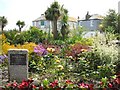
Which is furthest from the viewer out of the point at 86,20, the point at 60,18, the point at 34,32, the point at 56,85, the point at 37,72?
the point at 86,20

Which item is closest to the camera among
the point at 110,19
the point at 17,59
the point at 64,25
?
the point at 17,59

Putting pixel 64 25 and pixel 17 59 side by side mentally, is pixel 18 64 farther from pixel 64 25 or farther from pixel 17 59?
pixel 64 25

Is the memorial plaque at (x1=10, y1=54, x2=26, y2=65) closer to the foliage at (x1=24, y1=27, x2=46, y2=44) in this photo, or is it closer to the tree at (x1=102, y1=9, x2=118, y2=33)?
the foliage at (x1=24, y1=27, x2=46, y2=44)

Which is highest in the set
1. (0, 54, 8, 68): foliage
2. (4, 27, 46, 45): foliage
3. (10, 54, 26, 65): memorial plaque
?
(4, 27, 46, 45): foliage

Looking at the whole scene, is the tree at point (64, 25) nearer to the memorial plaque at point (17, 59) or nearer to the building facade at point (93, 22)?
the building facade at point (93, 22)

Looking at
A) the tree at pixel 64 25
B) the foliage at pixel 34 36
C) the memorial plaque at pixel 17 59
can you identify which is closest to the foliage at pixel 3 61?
the memorial plaque at pixel 17 59

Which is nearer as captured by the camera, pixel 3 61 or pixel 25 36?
pixel 3 61

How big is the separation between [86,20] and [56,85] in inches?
1860

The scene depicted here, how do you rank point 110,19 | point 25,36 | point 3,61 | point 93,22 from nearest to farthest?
point 3,61 < point 25,36 < point 110,19 < point 93,22

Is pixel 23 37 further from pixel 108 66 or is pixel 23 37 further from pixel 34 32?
pixel 108 66

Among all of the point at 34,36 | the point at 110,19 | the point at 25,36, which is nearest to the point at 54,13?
the point at 34,36

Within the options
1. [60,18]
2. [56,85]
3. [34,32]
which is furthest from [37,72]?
[60,18]

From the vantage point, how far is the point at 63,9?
113 feet

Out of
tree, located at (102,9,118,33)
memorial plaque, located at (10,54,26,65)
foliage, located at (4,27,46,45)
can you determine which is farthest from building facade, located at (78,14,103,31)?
memorial plaque, located at (10,54,26,65)
